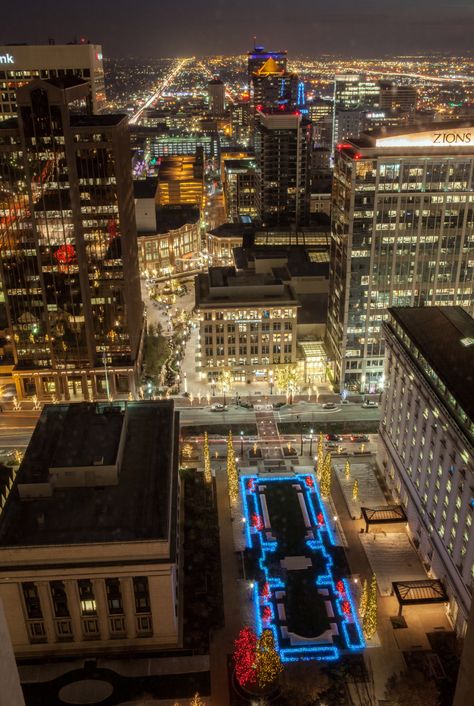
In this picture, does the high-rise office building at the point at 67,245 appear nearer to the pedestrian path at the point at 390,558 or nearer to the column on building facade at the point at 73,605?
the column on building facade at the point at 73,605

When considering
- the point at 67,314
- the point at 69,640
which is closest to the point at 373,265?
the point at 67,314

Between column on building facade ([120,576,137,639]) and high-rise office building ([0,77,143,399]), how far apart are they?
5766 cm

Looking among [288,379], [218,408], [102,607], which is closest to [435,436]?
[102,607]

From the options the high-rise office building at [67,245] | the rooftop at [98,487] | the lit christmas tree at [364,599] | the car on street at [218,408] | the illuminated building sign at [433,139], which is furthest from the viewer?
the car on street at [218,408]

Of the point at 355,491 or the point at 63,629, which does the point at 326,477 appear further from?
the point at 63,629

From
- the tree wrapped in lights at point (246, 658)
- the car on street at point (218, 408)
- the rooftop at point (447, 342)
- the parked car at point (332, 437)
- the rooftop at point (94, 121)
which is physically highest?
the rooftop at point (94, 121)

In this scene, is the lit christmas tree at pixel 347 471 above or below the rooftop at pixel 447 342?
below

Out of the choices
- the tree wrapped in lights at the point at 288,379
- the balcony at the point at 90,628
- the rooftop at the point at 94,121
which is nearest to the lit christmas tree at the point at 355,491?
the tree wrapped in lights at the point at 288,379

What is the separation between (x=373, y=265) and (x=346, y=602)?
63.9 meters

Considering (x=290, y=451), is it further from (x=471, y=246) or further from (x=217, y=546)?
(x=471, y=246)

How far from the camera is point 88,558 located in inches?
2749

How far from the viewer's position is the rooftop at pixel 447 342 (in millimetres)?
77188

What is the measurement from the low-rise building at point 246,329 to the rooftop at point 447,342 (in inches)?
1420

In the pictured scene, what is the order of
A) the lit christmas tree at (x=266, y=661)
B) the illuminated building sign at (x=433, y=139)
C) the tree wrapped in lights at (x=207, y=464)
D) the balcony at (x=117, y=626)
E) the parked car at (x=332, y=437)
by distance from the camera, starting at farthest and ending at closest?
the parked car at (x=332, y=437), the illuminated building sign at (x=433, y=139), the tree wrapped in lights at (x=207, y=464), the balcony at (x=117, y=626), the lit christmas tree at (x=266, y=661)
